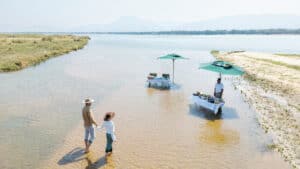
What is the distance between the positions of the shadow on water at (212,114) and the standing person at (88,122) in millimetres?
8158

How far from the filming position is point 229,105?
71.5ft

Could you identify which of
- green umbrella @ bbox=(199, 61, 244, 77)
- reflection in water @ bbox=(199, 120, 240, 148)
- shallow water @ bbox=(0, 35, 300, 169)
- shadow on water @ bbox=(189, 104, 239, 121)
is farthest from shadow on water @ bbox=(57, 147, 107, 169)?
green umbrella @ bbox=(199, 61, 244, 77)

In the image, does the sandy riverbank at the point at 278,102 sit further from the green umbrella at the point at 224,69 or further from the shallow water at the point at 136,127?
the green umbrella at the point at 224,69

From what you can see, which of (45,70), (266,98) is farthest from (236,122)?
(45,70)

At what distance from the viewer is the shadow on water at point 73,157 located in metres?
12.3

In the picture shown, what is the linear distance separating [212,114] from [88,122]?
940 centimetres

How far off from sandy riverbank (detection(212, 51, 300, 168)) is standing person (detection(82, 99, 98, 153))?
312 inches

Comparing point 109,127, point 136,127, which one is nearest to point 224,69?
point 136,127

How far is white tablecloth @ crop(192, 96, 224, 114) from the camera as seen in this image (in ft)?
63.7

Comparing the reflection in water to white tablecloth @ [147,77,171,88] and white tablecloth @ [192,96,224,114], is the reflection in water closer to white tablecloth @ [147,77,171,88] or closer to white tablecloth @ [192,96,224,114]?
white tablecloth @ [192,96,224,114]

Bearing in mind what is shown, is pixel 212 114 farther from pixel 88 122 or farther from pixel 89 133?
pixel 88 122

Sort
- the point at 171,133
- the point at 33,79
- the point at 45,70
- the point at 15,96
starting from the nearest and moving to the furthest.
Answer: the point at 171,133
the point at 15,96
the point at 33,79
the point at 45,70

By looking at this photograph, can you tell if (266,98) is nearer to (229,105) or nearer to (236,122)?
(229,105)

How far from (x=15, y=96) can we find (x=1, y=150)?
10.5 meters
